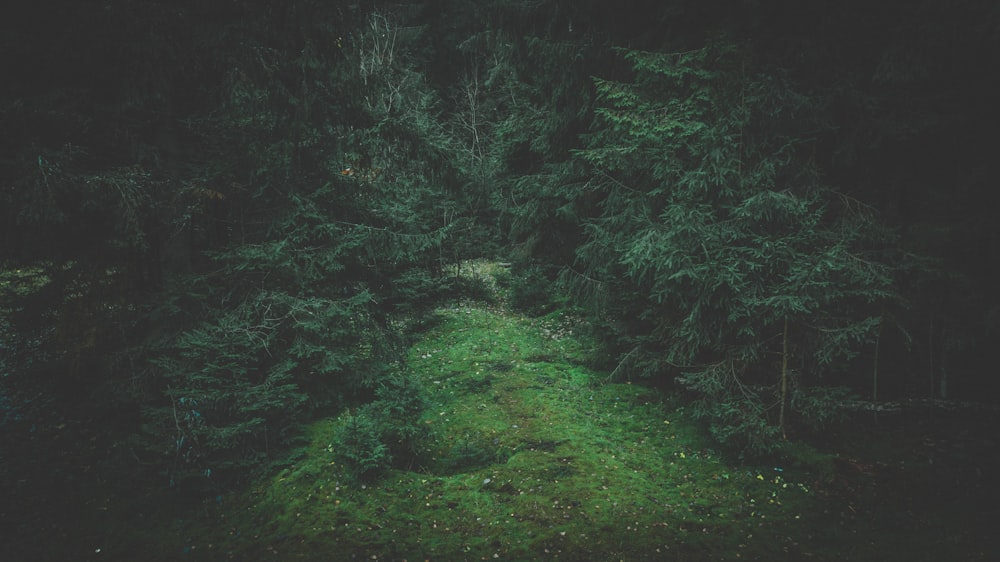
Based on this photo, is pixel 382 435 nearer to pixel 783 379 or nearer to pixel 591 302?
pixel 591 302

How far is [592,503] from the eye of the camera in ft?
21.7

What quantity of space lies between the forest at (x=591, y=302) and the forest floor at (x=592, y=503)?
5 cm

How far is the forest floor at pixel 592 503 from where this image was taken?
589 centimetres

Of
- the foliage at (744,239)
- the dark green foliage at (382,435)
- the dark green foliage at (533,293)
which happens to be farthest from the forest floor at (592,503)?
the dark green foliage at (533,293)

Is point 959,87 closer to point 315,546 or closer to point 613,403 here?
point 613,403

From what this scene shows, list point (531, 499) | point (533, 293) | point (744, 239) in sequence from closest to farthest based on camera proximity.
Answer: point (531, 499)
point (744, 239)
point (533, 293)

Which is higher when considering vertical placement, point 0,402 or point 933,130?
point 933,130

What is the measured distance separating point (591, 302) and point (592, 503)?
14.9 feet

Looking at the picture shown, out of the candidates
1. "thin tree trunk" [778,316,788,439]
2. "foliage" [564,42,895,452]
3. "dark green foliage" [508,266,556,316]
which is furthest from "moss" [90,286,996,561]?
"dark green foliage" [508,266,556,316]

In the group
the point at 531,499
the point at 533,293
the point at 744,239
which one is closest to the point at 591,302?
the point at 744,239

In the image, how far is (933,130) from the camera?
7.28 meters

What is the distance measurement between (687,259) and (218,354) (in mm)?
7215

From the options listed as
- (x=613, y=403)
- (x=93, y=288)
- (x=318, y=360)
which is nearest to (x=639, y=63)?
(x=613, y=403)

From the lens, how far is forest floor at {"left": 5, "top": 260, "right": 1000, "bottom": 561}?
5.89m
